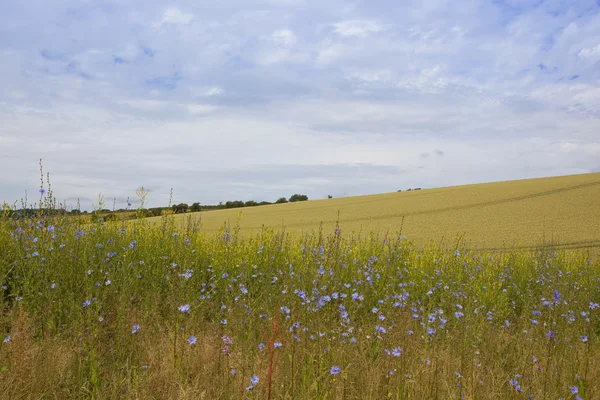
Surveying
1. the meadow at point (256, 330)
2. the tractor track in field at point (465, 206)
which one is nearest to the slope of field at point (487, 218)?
the tractor track in field at point (465, 206)

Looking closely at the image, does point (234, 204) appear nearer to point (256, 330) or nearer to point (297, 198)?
point (297, 198)

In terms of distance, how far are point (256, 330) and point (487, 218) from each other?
14.1m

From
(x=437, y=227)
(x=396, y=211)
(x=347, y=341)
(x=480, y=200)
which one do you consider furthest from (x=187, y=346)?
(x=480, y=200)

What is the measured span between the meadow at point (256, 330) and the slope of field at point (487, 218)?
3672 millimetres

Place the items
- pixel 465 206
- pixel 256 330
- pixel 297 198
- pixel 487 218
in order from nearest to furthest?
pixel 256 330
pixel 487 218
pixel 465 206
pixel 297 198

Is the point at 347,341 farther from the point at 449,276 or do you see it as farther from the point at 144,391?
the point at 449,276

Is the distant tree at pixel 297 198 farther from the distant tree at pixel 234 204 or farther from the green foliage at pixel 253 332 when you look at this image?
the green foliage at pixel 253 332

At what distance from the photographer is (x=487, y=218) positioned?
1587 cm

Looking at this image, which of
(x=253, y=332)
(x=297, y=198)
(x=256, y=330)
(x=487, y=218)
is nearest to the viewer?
(x=253, y=332)

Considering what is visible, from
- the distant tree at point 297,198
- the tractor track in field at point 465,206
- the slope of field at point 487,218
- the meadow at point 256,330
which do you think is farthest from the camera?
the distant tree at point 297,198

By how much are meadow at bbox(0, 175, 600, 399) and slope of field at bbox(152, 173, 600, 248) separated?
3672mm

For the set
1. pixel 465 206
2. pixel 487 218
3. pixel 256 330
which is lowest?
pixel 256 330

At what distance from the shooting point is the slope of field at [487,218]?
1223 centimetres

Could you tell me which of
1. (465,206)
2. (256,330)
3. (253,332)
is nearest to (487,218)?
(465,206)
